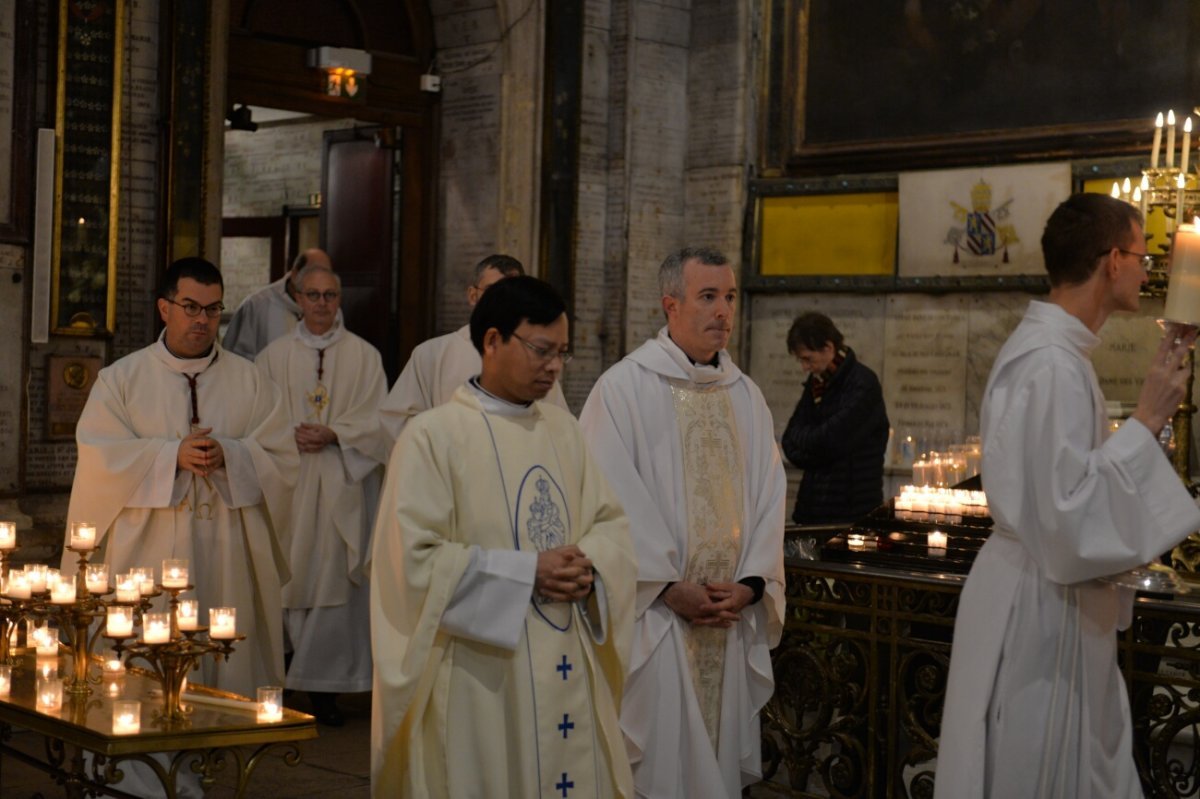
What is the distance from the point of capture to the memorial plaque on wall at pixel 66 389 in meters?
8.31

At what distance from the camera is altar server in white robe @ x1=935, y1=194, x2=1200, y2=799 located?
3.92m

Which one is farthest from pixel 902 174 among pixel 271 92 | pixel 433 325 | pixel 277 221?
pixel 277 221

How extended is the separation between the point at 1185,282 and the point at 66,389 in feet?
20.0

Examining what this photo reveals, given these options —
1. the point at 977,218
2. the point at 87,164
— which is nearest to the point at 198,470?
the point at 87,164

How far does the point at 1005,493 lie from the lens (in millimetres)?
4043

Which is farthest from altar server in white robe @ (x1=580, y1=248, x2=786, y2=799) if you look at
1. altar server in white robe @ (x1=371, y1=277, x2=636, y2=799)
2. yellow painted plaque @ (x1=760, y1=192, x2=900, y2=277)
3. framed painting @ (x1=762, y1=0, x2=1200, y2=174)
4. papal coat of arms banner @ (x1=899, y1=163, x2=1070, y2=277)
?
yellow painted plaque @ (x1=760, y1=192, x2=900, y2=277)

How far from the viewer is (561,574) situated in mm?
4004

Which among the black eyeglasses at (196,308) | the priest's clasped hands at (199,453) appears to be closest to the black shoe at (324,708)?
the priest's clasped hands at (199,453)

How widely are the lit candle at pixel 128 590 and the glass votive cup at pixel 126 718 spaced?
453mm

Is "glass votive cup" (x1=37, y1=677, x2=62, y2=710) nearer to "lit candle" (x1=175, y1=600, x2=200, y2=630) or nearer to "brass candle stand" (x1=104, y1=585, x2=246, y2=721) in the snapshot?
"brass candle stand" (x1=104, y1=585, x2=246, y2=721)

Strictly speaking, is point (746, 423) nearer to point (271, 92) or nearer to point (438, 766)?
point (438, 766)

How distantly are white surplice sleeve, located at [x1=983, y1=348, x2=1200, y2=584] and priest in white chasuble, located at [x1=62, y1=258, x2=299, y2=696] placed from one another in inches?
125

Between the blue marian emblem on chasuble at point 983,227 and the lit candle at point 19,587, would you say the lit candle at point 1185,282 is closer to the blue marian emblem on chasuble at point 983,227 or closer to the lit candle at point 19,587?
the lit candle at point 19,587

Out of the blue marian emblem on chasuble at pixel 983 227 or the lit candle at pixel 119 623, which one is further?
the blue marian emblem on chasuble at pixel 983 227
